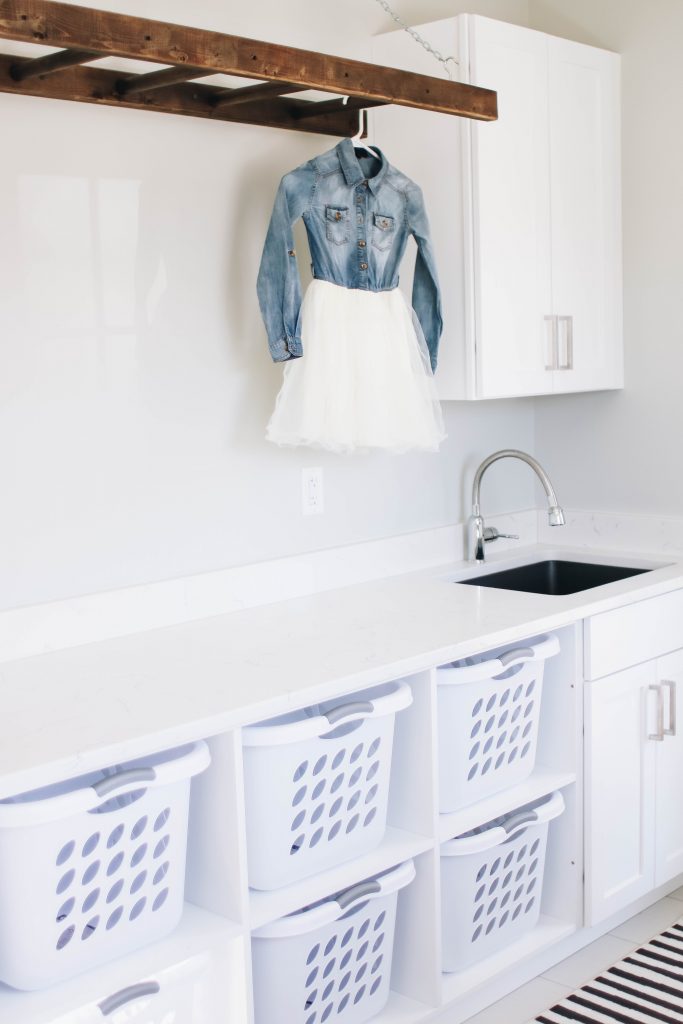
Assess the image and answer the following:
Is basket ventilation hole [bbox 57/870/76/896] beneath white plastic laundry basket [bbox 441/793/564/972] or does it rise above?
above

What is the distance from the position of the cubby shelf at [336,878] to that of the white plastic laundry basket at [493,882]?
13cm

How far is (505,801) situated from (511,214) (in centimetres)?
143

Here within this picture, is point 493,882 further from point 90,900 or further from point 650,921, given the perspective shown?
point 90,900

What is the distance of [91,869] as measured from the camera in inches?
A: 69.0

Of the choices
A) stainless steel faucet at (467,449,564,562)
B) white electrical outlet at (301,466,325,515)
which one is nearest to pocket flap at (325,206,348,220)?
white electrical outlet at (301,466,325,515)

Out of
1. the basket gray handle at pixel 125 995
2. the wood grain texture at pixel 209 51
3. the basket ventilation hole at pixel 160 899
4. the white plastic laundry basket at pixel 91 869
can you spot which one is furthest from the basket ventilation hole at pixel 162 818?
the wood grain texture at pixel 209 51

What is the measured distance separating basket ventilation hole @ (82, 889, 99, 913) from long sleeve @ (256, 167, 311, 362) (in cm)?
123

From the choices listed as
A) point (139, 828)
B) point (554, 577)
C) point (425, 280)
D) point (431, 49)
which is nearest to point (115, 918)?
point (139, 828)

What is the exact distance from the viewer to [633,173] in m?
3.19

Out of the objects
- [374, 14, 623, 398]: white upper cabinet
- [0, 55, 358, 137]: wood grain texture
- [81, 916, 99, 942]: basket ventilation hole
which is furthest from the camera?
[374, 14, 623, 398]: white upper cabinet

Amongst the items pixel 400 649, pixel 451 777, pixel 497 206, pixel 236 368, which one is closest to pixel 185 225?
pixel 236 368

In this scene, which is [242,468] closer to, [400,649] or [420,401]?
[420,401]

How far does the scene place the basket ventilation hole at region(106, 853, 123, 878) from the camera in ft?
5.86

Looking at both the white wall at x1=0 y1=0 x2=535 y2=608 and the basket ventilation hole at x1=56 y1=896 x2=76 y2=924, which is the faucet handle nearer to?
the white wall at x1=0 y1=0 x2=535 y2=608
